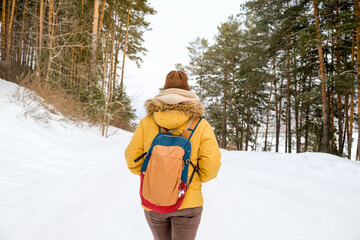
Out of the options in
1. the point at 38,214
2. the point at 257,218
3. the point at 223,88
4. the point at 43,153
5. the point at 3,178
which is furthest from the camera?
the point at 223,88

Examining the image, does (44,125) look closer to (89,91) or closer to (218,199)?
(89,91)

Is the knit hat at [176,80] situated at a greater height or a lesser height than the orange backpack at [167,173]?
greater

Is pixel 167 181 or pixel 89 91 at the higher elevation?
pixel 89 91

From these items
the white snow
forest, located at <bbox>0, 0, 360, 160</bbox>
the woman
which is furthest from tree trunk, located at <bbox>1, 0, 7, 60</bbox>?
the woman

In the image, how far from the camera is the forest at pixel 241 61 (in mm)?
8867

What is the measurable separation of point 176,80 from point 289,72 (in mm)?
14804

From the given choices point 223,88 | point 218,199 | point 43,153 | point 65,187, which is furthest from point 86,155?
point 223,88

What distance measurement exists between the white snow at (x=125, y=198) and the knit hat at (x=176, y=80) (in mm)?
2141

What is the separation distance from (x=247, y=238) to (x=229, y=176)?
2.29 m

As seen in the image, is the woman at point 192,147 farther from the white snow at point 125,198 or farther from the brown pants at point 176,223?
the white snow at point 125,198

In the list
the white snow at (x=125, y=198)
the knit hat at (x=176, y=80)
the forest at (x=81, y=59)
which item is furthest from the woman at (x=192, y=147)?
the forest at (x=81, y=59)

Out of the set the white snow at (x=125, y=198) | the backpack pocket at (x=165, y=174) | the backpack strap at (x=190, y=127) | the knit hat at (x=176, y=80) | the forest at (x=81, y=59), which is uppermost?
the forest at (x=81, y=59)

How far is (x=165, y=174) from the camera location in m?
1.30

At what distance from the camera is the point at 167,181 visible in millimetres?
1299
